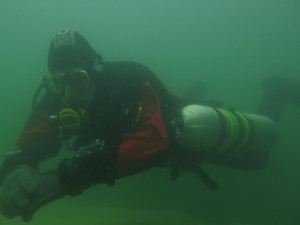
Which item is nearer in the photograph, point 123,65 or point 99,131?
point 99,131

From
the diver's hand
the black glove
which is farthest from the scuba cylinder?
the diver's hand

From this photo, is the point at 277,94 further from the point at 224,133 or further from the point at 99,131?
the point at 99,131

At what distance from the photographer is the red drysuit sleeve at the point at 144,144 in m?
2.23

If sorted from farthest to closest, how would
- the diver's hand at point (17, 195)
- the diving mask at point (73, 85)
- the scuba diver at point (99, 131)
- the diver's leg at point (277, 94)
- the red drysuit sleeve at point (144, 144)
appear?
the diver's leg at point (277, 94) → the diving mask at point (73, 85) → the red drysuit sleeve at point (144, 144) → the scuba diver at point (99, 131) → the diver's hand at point (17, 195)

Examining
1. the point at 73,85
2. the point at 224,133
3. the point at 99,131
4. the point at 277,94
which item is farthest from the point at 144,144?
the point at 277,94

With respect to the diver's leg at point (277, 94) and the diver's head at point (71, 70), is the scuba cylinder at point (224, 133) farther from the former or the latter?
the diver's leg at point (277, 94)

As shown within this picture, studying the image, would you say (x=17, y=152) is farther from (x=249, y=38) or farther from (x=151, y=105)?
(x=249, y=38)

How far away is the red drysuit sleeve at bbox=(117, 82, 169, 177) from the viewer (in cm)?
223

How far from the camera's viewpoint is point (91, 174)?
2148 millimetres

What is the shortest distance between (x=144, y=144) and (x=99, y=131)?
89cm

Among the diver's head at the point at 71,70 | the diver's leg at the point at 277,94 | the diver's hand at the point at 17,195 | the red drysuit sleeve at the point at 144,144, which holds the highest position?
the diver's head at the point at 71,70

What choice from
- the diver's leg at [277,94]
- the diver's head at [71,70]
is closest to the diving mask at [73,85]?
the diver's head at [71,70]

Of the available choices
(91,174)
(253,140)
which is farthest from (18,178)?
(253,140)

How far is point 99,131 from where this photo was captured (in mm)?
3070
